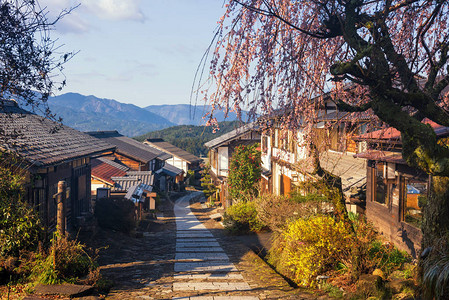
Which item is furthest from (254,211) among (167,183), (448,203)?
(167,183)

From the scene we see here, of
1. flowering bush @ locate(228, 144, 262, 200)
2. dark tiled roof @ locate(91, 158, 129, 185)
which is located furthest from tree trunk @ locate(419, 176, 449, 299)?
dark tiled roof @ locate(91, 158, 129, 185)

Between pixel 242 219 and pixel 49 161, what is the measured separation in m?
9.33

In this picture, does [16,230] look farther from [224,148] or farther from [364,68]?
[224,148]

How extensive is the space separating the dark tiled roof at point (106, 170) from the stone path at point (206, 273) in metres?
13.7

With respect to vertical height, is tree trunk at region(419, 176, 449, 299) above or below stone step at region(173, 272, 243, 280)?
above

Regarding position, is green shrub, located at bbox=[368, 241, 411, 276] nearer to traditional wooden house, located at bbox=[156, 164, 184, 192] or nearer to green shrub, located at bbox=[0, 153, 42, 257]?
green shrub, located at bbox=[0, 153, 42, 257]

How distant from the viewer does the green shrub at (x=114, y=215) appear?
1647cm

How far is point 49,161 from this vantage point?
38.3 feet

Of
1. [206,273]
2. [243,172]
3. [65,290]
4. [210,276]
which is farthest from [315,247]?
[243,172]

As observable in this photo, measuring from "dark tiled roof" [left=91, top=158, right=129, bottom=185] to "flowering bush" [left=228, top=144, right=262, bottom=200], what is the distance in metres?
9.07

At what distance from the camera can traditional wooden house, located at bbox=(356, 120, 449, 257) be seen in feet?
33.3

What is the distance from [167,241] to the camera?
16.6 meters

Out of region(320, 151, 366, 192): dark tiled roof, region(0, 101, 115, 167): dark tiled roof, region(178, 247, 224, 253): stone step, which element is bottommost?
region(178, 247, 224, 253): stone step

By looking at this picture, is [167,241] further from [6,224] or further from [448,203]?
[448,203]
